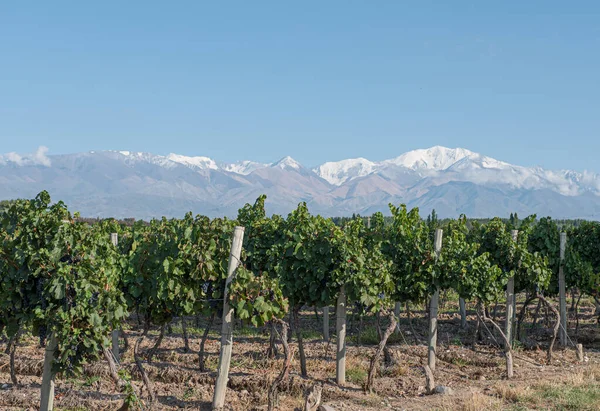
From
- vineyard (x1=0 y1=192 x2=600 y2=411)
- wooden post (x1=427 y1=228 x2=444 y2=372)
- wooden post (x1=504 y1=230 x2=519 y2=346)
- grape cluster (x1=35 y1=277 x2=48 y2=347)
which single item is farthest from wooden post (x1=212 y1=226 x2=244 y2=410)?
wooden post (x1=504 y1=230 x2=519 y2=346)

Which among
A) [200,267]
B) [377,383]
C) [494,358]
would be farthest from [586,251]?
[200,267]

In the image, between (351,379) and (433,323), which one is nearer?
(351,379)

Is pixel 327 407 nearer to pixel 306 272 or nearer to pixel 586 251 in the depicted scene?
pixel 306 272

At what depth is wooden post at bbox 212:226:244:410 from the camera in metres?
10.6

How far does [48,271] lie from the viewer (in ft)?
30.2

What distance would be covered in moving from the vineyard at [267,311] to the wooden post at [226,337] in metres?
0.02

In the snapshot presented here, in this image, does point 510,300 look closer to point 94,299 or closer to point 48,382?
point 94,299

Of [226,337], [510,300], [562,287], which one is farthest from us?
[562,287]

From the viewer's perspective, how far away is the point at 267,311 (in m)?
10.8

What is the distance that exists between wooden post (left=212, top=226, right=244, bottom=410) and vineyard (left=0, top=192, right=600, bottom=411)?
2cm

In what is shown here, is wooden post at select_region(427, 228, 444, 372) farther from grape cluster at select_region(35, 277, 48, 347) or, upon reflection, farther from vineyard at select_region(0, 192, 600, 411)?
grape cluster at select_region(35, 277, 48, 347)

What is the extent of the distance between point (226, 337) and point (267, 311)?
832 mm

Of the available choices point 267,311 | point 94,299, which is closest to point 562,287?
point 267,311

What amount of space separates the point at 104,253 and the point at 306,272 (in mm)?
4913
